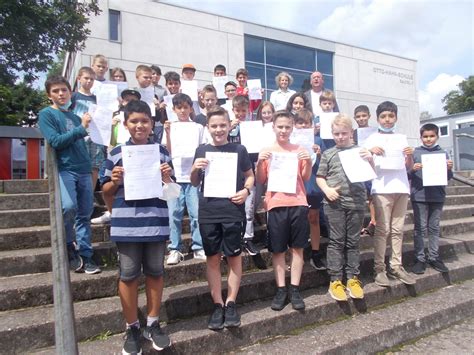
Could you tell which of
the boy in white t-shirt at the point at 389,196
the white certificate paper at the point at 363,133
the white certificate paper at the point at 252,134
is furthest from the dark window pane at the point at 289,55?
the boy in white t-shirt at the point at 389,196

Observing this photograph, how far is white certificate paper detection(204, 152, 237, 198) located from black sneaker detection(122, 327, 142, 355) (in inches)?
44.5

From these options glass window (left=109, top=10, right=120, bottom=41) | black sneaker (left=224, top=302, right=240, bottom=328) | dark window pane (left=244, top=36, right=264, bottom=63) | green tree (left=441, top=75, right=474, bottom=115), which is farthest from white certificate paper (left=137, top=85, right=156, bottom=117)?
green tree (left=441, top=75, right=474, bottom=115)

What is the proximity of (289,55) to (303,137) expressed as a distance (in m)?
17.8

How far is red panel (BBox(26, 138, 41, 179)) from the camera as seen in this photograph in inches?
342

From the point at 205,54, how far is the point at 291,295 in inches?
624

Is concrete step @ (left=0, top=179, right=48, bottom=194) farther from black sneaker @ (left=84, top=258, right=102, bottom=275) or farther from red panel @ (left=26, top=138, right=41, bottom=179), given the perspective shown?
red panel @ (left=26, top=138, right=41, bottom=179)

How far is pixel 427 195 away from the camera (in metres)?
4.30

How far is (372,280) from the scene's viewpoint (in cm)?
402

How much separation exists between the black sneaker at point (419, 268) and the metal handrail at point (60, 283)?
3.69m

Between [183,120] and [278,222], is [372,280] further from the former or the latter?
[183,120]

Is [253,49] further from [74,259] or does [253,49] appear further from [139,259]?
[139,259]

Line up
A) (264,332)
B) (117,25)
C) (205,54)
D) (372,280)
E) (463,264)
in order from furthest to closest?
(205,54), (117,25), (463,264), (372,280), (264,332)

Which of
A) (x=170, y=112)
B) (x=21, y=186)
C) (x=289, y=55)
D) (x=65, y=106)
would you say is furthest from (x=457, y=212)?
(x=289, y=55)

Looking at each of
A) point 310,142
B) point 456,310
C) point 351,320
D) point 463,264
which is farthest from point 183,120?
point 463,264
